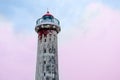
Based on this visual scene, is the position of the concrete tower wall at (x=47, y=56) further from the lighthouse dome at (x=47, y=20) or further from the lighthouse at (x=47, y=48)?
the lighthouse dome at (x=47, y=20)

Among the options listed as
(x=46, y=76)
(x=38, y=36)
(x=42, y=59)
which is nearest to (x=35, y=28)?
(x=38, y=36)

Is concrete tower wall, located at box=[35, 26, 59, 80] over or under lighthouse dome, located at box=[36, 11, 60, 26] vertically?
under

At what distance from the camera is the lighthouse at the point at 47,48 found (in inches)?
1690

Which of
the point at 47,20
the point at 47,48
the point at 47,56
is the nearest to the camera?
the point at 47,56

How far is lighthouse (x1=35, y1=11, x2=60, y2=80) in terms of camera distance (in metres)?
42.9

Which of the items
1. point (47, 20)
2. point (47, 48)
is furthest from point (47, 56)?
point (47, 20)

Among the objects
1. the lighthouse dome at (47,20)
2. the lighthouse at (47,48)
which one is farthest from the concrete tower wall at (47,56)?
the lighthouse dome at (47,20)

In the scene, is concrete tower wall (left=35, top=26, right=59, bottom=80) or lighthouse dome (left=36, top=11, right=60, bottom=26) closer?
concrete tower wall (left=35, top=26, right=59, bottom=80)

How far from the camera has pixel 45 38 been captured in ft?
147

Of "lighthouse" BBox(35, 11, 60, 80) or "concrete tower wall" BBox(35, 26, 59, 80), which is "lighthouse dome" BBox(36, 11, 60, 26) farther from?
"concrete tower wall" BBox(35, 26, 59, 80)

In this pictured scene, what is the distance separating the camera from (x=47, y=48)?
4409 cm

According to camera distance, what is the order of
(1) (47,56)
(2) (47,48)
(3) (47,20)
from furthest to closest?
1. (3) (47,20)
2. (2) (47,48)
3. (1) (47,56)

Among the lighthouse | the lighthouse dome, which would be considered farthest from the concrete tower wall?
the lighthouse dome

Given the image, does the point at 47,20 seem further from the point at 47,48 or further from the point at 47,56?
the point at 47,56
